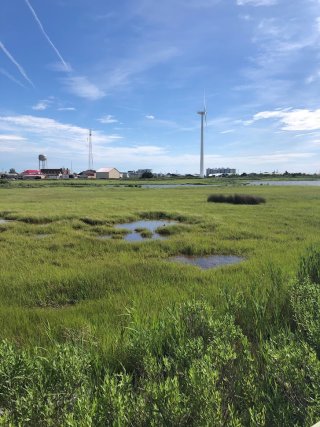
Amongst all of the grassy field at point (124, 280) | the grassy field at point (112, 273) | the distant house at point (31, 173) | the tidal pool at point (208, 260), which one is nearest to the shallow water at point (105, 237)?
the grassy field at point (124, 280)

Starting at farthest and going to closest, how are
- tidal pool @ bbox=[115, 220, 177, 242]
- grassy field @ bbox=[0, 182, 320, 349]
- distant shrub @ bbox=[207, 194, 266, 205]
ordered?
1. distant shrub @ bbox=[207, 194, 266, 205]
2. tidal pool @ bbox=[115, 220, 177, 242]
3. grassy field @ bbox=[0, 182, 320, 349]

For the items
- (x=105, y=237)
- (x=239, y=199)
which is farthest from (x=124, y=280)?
(x=239, y=199)

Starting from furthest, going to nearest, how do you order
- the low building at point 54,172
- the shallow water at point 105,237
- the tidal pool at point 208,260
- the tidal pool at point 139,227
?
1. the low building at point 54,172
2. the tidal pool at point 139,227
3. the shallow water at point 105,237
4. the tidal pool at point 208,260

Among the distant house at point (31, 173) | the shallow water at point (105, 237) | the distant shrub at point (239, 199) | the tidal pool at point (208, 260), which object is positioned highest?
the distant house at point (31, 173)

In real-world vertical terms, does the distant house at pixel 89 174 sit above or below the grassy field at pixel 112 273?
above

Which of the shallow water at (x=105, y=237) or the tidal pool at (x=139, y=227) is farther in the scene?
the tidal pool at (x=139, y=227)

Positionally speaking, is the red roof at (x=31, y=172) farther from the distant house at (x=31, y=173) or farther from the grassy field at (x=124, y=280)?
the grassy field at (x=124, y=280)

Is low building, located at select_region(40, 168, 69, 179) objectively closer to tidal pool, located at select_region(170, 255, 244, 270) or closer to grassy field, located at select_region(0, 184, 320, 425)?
grassy field, located at select_region(0, 184, 320, 425)

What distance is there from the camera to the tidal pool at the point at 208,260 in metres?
10.1

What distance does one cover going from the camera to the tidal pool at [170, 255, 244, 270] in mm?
10075

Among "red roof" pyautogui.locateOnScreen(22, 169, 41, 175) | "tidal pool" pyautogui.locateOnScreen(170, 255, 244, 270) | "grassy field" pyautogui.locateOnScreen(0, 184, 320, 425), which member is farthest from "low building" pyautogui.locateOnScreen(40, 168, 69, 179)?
"tidal pool" pyautogui.locateOnScreen(170, 255, 244, 270)

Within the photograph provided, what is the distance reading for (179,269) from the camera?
8.81 m

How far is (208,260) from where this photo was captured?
10602 mm

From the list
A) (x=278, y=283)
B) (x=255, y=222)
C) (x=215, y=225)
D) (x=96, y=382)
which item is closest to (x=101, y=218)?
(x=215, y=225)
